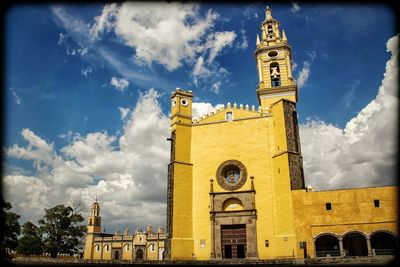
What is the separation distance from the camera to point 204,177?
2545 cm

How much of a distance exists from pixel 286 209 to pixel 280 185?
1657 mm

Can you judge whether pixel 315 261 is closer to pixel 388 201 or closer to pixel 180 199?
pixel 388 201

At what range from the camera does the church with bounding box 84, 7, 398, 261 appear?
2033 centimetres

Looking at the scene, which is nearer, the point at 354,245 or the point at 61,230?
the point at 354,245

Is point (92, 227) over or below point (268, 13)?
below

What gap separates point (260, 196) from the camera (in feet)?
77.2

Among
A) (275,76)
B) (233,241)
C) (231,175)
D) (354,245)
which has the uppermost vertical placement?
(275,76)

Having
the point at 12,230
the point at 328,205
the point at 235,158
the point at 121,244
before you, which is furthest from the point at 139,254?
the point at 328,205

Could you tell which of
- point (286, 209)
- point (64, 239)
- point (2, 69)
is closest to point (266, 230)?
point (286, 209)

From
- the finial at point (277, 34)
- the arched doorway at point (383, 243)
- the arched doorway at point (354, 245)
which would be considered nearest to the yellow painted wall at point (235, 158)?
the arched doorway at point (354, 245)

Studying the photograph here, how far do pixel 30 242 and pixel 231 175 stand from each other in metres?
28.1

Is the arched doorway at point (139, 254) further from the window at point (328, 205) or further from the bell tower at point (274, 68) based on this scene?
the window at point (328, 205)

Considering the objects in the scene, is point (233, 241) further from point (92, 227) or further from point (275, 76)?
point (92, 227)

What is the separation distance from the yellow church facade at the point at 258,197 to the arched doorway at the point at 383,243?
56 millimetres
